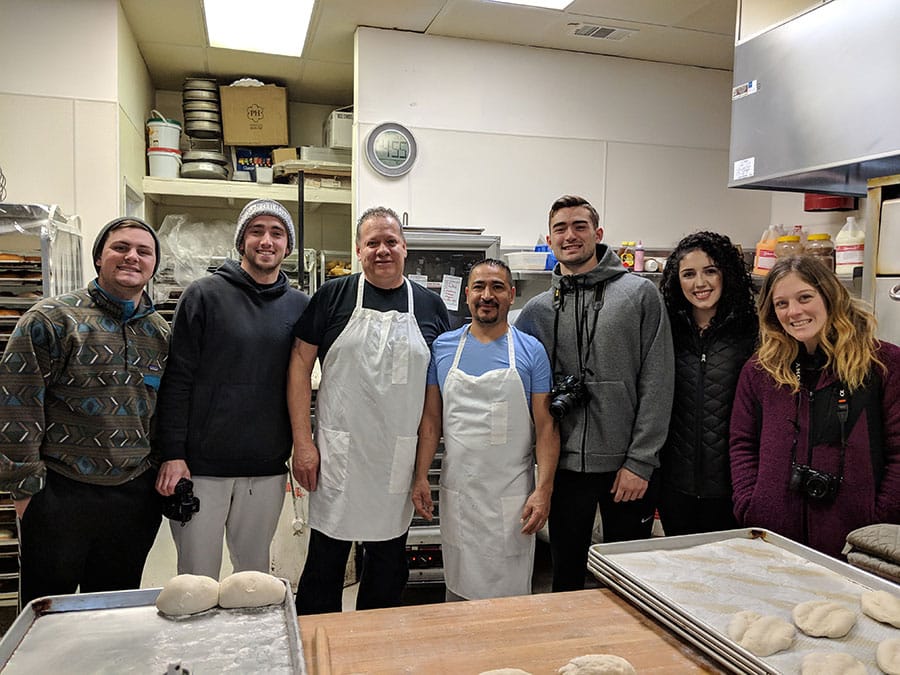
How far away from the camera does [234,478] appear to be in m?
1.96

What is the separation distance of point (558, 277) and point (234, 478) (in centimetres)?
117

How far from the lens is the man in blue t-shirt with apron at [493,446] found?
1940 mm

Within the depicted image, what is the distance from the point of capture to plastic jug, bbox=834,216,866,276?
8.10 ft

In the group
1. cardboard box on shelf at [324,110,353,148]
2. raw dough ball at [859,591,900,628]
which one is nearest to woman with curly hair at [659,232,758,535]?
raw dough ball at [859,591,900,628]

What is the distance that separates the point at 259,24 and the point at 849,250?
3.04 metres

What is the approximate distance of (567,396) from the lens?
1.91 m

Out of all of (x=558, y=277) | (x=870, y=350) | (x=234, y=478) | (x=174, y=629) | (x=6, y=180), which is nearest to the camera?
(x=174, y=629)

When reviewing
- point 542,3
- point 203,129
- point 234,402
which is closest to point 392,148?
point 542,3

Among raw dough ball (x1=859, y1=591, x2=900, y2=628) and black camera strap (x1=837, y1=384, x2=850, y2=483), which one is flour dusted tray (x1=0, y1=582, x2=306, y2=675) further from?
black camera strap (x1=837, y1=384, x2=850, y2=483)

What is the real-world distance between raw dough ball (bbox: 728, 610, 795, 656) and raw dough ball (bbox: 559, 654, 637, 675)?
0.59ft

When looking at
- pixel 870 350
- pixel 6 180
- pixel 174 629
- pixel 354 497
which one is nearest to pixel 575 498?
pixel 354 497

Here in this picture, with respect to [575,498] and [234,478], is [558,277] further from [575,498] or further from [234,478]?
[234,478]

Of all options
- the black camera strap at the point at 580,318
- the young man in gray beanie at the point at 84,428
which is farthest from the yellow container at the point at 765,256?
the young man in gray beanie at the point at 84,428

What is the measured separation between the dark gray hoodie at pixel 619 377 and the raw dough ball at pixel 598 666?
38.4 inches
